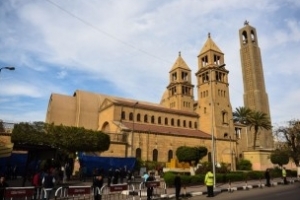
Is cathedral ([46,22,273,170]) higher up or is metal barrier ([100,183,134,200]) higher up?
cathedral ([46,22,273,170])

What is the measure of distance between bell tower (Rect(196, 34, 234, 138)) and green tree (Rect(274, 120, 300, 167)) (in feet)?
50.8

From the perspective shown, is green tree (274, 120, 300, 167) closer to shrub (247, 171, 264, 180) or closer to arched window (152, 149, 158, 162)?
shrub (247, 171, 264, 180)

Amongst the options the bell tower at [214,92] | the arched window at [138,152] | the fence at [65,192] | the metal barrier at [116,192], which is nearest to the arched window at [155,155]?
the arched window at [138,152]

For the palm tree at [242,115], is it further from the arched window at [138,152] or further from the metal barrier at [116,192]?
the metal barrier at [116,192]

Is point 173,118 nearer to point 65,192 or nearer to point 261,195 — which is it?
point 261,195

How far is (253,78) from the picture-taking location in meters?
95.5

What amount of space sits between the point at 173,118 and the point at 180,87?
1327 cm

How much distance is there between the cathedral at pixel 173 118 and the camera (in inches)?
1726

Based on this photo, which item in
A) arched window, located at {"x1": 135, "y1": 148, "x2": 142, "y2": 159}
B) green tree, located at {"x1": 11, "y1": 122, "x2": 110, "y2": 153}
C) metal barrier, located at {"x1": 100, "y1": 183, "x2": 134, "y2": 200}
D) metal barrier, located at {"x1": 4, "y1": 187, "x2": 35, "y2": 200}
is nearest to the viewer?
metal barrier, located at {"x1": 4, "y1": 187, "x2": 35, "y2": 200}

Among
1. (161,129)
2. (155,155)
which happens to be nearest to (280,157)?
(155,155)

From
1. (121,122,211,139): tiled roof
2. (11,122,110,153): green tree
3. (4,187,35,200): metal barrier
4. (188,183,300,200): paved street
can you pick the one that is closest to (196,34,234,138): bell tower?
(121,122,211,139): tiled roof

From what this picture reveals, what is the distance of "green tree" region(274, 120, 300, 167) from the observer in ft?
122

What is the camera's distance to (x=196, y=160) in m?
38.0

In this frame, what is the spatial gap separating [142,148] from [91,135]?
42.2ft
